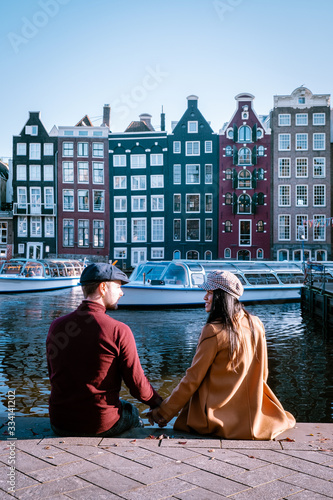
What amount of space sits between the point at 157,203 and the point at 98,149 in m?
7.98

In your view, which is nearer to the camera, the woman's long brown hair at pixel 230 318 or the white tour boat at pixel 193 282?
the woman's long brown hair at pixel 230 318

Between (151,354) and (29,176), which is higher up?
(29,176)

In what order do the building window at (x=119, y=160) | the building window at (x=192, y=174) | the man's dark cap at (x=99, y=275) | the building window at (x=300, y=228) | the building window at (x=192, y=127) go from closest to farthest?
the man's dark cap at (x=99, y=275) → the building window at (x=300, y=228) → the building window at (x=192, y=174) → the building window at (x=192, y=127) → the building window at (x=119, y=160)

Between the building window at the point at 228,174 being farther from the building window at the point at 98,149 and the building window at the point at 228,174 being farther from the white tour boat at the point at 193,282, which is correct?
the white tour boat at the point at 193,282

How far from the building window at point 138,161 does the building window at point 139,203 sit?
313 cm

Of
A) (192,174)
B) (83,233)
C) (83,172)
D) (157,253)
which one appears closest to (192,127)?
(192,174)

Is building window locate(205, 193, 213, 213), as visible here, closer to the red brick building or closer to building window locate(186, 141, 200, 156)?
the red brick building

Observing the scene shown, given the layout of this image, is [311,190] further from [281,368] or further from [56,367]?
[56,367]

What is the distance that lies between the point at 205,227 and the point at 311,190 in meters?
10.4

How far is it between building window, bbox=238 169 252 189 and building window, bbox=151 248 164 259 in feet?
31.4

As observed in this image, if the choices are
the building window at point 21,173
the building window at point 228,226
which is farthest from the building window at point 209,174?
the building window at point 21,173

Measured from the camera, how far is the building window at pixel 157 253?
4950 cm

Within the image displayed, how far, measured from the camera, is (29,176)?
168 ft

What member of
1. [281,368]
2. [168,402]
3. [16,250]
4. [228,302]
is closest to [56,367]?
[168,402]
